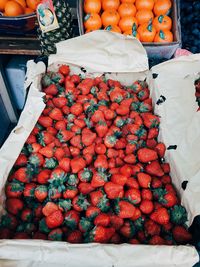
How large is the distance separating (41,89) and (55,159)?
0.52 metres

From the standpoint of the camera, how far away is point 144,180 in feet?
4.20

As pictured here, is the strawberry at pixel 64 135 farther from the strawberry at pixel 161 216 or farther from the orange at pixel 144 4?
Answer: the orange at pixel 144 4

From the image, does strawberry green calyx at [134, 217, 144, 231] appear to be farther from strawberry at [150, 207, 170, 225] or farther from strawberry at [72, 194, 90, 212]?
strawberry at [72, 194, 90, 212]

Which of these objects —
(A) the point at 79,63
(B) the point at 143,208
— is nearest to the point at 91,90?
(A) the point at 79,63

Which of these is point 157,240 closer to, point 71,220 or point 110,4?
point 71,220

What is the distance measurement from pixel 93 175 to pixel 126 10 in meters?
1.15

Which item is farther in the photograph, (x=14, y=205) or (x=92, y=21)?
(x=92, y=21)

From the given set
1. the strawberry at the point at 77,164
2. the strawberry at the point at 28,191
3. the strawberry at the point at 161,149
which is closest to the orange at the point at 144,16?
the strawberry at the point at 161,149

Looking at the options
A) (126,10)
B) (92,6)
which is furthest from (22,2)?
(126,10)

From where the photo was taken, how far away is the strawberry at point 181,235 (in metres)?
1.10

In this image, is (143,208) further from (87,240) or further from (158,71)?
(158,71)

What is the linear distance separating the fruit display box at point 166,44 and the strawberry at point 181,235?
1.10 metres

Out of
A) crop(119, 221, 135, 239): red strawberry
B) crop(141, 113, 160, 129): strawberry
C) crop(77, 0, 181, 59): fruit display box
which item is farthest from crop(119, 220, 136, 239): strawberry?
crop(77, 0, 181, 59): fruit display box

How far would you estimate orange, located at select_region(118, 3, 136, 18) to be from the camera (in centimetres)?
182
